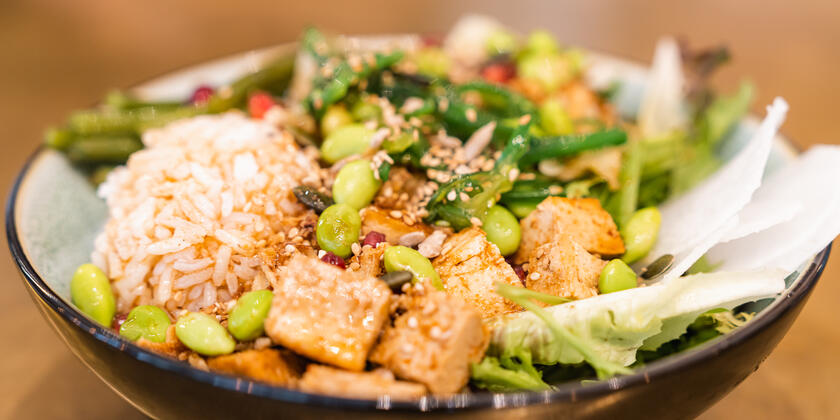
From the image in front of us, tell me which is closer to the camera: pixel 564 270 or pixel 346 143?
pixel 564 270

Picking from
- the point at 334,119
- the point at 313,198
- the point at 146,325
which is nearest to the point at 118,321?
the point at 146,325

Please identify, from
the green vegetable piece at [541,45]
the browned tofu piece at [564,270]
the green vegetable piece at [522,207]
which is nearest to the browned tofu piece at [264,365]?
the browned tofu piece at [564,270]

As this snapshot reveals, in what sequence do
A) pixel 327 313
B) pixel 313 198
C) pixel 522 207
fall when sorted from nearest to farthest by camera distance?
pixel 327 313 → pixel 313 198 → pixel 522 207

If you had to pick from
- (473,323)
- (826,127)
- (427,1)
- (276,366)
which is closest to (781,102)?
(473,323)

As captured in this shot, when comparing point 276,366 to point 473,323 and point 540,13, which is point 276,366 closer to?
point 473,323

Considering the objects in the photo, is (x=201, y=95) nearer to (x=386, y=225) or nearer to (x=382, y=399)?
(x=386, y=225)

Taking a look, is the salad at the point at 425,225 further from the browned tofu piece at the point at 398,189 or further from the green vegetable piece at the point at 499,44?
the green vegetable piece at the point at 499,44
